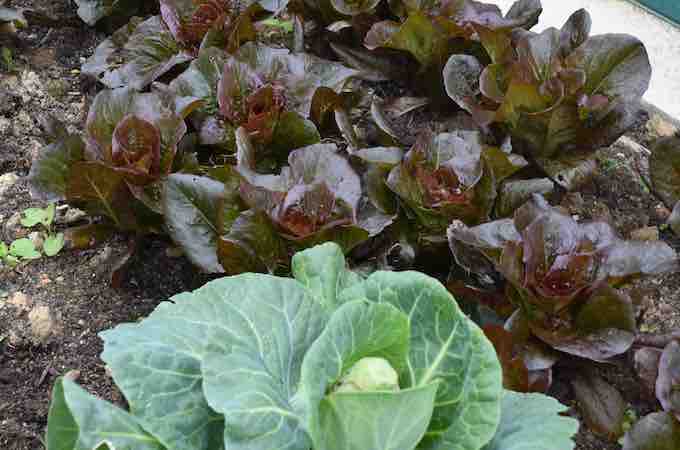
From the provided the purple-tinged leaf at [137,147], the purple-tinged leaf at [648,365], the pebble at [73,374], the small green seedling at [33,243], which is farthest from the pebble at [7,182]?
the purple-tinged leaf at [648,365]

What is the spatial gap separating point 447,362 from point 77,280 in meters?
1.50

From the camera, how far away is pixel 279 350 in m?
1.58

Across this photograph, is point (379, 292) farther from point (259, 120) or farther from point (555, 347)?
point (259, 120)

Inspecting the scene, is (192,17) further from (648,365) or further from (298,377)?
(648,365)

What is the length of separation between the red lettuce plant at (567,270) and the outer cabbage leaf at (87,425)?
105 cm

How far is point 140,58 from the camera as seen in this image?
3.07 meters

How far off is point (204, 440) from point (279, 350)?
219 millimetres

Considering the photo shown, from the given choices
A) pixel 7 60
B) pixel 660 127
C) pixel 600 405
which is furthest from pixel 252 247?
pixel 660 127

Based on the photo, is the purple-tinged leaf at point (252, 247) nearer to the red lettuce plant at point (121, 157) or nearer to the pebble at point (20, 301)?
the red lettuce plant at point (121, 157)

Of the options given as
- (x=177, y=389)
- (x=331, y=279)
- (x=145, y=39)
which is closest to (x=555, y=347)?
(x=331, y=279)

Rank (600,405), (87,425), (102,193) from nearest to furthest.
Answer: (87,425) → (600,405) → (102,193)

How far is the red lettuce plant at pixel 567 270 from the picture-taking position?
7.02 feet

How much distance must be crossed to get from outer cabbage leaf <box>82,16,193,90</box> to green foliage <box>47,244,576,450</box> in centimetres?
155

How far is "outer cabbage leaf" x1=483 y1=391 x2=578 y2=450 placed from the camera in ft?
4.97
